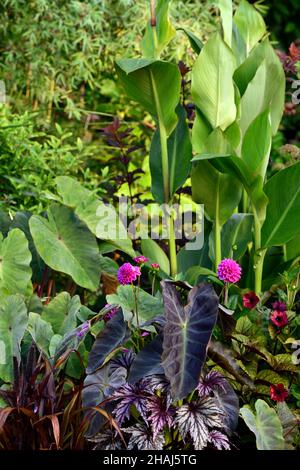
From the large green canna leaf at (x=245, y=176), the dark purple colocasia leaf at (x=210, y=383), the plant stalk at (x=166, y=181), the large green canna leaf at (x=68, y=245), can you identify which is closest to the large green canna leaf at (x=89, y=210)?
the large green canna leaf at (x=68, y=245)

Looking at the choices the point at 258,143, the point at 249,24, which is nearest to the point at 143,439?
the point at 258,143

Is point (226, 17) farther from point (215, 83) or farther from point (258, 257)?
point (258, 257)

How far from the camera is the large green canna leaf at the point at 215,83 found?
10.1 ft

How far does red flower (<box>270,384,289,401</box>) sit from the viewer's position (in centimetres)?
260

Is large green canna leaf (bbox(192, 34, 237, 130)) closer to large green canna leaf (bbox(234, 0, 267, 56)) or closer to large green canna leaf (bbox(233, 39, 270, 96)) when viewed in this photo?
large green canna leaf (bbox(233, 39, 270, 96))

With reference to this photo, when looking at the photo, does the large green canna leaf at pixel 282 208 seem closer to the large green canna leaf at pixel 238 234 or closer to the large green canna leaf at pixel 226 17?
the large green canna leaf at pixel 238 234

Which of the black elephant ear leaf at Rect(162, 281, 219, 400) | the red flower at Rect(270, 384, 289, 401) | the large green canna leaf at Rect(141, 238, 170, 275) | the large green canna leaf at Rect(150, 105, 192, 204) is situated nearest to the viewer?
the black elephant ear leaf at Rect(162, 281, 219, 400)

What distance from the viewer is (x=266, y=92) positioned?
132 inches

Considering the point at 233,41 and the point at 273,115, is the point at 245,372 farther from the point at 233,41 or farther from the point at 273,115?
the point at 233,41

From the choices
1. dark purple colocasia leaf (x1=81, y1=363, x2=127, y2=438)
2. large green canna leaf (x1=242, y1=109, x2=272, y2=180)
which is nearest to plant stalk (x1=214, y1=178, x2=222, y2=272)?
large green canna leaf (x1=242, y1=109, x2=272, y2=180)

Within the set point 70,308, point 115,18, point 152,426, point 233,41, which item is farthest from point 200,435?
point 115,18

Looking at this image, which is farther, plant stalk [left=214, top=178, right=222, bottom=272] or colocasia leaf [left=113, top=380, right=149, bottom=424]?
plant stalk [left=214, top=178, right=222, bottom=272]

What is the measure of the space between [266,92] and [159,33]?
0.51m

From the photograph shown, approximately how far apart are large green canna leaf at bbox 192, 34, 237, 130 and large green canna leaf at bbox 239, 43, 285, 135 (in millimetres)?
156
